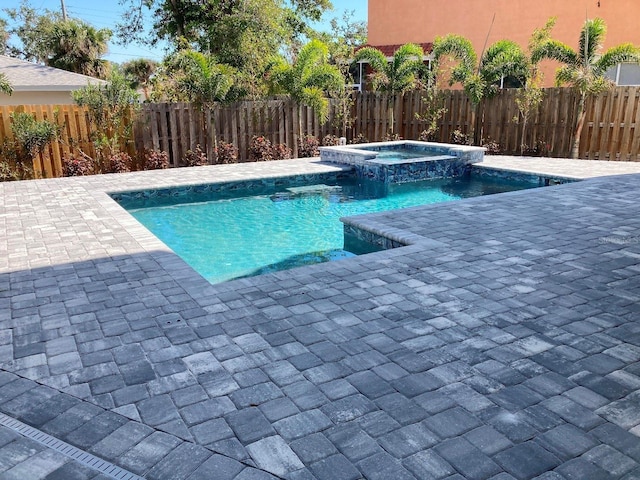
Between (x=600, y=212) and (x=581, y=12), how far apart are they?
1443cm

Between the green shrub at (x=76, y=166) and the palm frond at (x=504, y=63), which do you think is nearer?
the green shrub at (x=76, y=166)

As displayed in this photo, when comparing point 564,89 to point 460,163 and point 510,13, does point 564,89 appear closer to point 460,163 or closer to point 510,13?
point 460,163

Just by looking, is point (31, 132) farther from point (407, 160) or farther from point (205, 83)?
point (407, 160)

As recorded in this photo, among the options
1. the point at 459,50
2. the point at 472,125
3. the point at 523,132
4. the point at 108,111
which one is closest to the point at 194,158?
the point at 108,111

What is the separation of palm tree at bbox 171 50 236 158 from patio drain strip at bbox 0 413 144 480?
34.7ft

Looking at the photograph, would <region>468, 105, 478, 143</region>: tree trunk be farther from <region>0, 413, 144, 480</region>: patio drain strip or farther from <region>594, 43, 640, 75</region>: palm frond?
<region>0, 413, 144, 480</region>: patio drain strip

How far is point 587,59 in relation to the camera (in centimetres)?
1198

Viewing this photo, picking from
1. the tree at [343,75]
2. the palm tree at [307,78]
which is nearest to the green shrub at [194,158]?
the palm tree at [307,78]

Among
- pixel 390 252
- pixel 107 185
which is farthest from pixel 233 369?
pixel 107 185

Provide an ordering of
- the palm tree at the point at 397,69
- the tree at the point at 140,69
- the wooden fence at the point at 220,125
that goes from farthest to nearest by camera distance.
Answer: the tree at the point at 140,69, the palm tree at the point at 397,69, the wooden fence at the point at 220,125

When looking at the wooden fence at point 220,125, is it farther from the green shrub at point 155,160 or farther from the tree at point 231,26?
the tree at point 231,26

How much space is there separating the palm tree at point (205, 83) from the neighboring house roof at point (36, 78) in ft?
14.5

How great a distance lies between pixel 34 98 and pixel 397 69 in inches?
441

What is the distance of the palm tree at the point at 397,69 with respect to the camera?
47.9ft
